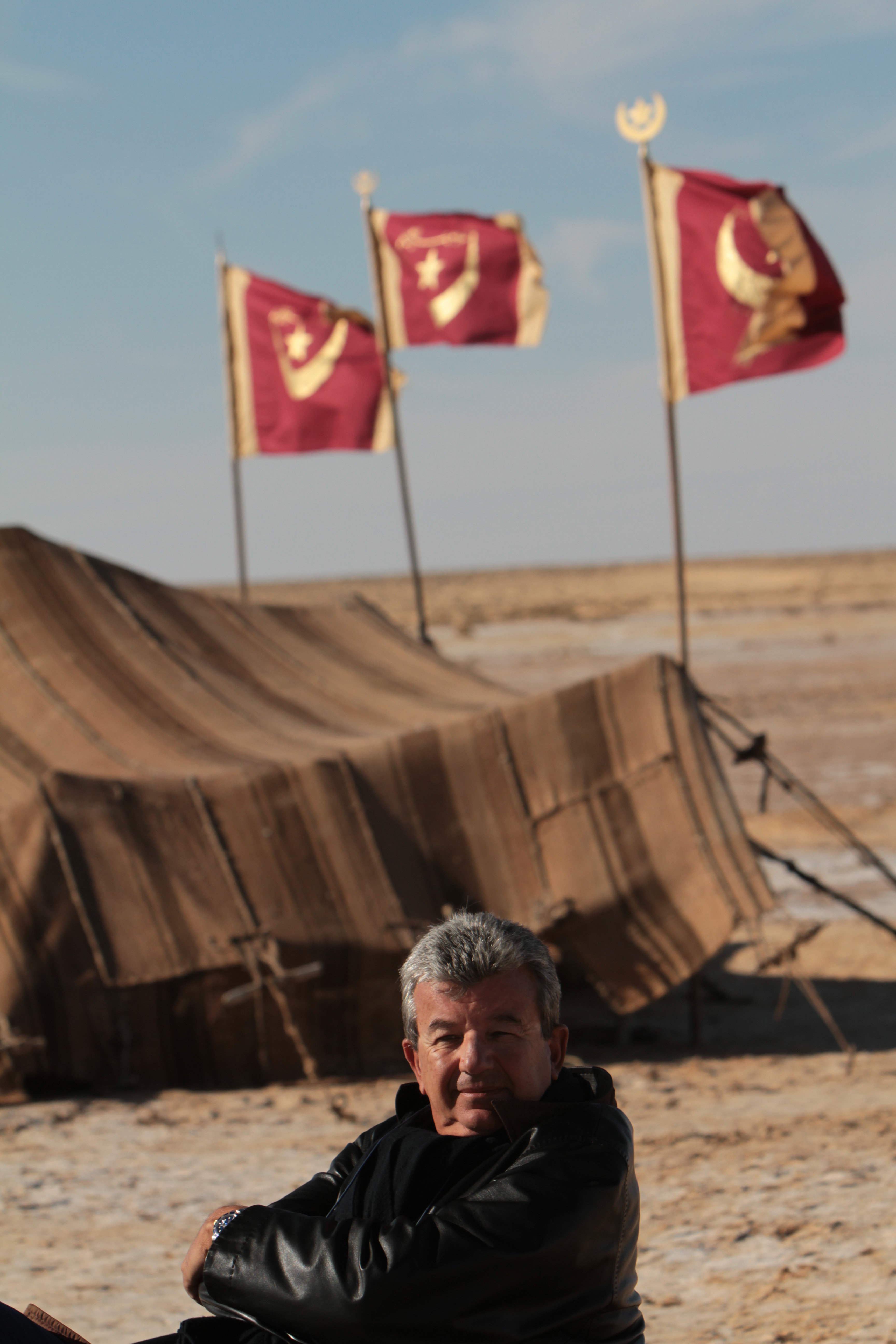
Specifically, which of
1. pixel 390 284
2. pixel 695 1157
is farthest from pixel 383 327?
pixel 695 1157

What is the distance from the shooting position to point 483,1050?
2135 millimetres

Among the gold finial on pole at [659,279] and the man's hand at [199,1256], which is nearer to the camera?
the man's hand at [199,1256]

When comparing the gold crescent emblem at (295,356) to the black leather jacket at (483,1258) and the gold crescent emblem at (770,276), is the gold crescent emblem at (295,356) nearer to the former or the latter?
the gold crescent emblem at (770,276)

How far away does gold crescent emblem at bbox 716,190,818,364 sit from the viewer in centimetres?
875

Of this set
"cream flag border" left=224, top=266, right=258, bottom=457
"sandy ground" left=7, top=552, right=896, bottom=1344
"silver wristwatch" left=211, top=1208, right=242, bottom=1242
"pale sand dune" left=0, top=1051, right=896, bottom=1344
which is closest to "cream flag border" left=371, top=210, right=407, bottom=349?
"cream flag border" left=224, top=266, right=258, bottom=457

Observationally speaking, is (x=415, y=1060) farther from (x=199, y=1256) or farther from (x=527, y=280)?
(x=527, y=280)

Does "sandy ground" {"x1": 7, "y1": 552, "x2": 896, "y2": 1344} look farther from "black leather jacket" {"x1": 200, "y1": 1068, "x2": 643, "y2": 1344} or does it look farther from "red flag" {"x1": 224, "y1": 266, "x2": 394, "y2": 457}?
"red flag" {"x1": 224, "y1": 266, "x2": 394, "y2": 457}

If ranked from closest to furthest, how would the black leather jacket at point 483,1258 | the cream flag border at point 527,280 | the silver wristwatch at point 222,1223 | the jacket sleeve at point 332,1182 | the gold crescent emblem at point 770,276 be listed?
the black leather jacket at point 483,1258, the silver wristwatch at point 222,1223, the jacket sleeve at point 332,1182, the gold crescent emblem at point 770,276, the cream flag border at point 527,280

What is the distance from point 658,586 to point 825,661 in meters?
39.5

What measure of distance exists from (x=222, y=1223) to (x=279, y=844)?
521 cm

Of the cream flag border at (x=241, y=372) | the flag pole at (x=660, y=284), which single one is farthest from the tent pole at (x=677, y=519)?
the cream flag border at (x=241, y=372)

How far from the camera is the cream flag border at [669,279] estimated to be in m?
8.99

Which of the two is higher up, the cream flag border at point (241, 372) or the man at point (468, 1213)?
the cream flag border at point (241, 372)

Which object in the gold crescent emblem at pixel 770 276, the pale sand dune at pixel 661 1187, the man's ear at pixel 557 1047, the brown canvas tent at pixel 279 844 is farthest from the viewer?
the gold crescent emblem at pixel 770 276
